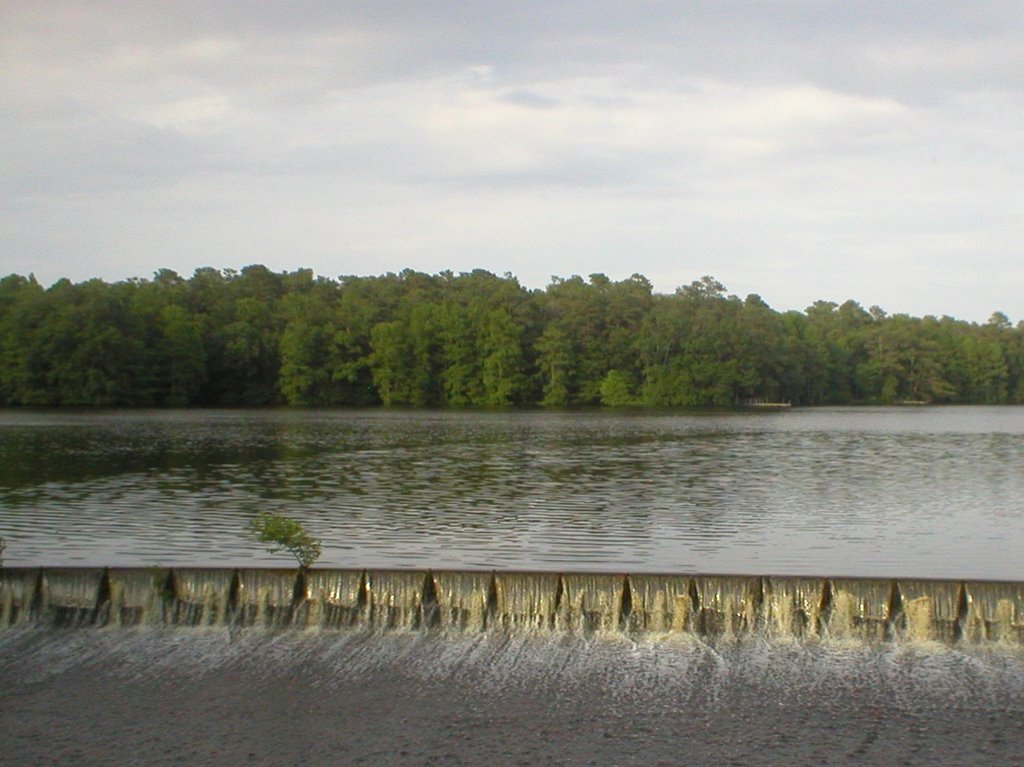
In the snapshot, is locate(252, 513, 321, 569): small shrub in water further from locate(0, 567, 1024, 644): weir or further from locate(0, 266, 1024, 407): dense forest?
locate(0, 266, 1024, 407): dense forest

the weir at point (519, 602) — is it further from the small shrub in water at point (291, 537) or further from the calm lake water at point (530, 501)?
the calm lake water at point (530, 501)

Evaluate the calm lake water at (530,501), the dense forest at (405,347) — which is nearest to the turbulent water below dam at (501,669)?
the calm lake water at (530,501)

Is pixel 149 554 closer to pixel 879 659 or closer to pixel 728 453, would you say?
pixel 879 659

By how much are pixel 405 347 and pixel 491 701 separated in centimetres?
11946

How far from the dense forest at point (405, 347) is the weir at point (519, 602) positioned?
322 ft

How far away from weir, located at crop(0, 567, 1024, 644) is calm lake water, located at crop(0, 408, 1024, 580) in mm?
4465

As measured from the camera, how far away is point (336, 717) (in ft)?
42.4

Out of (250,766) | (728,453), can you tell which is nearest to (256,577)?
(250,766)

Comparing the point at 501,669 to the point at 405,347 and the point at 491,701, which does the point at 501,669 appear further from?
the point at 405,347

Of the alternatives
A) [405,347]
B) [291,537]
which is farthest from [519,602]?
[405,347]

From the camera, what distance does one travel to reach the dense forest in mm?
109812

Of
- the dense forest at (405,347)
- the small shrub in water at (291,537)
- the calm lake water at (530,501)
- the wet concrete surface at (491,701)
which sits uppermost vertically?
the dense forest at (405,347)

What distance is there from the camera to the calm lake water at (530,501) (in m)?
22.2

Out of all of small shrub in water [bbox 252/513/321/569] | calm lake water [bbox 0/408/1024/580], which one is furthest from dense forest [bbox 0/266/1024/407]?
small shrub in water [bbox 252/513/321/569]
